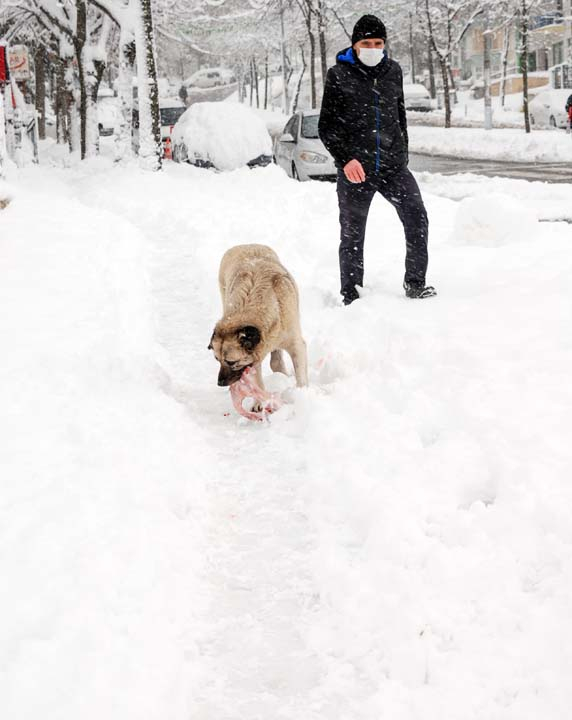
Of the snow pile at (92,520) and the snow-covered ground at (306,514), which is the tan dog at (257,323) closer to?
the snow-covered ground at (306,514)

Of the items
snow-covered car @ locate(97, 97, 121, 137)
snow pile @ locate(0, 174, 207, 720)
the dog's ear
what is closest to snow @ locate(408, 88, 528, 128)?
snow-covered car @ locate(97, 97, 121, 137)

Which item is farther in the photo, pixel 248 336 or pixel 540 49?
pixel 540 49

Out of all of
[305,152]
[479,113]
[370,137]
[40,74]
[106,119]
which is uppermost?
[40,74]

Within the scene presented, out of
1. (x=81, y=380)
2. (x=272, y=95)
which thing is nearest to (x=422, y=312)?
(x=81, y=380)

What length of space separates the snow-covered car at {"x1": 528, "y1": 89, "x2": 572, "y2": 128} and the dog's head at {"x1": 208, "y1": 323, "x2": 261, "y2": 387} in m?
29.8

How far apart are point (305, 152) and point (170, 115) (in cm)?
1460

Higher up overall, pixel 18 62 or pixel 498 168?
pixel 18 62

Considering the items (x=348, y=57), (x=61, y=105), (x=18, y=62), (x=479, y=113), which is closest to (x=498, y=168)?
(x=18, y=62)

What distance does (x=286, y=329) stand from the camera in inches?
194

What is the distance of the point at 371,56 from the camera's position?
6340 millimetres

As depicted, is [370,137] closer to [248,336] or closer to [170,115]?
[248,336]

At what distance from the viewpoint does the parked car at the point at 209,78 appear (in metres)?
66.7

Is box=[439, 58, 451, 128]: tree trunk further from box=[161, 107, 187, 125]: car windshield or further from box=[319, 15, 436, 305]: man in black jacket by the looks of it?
box=[319, 15, 436, 305]: man in black jacket

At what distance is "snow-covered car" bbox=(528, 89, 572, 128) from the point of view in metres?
31.7
